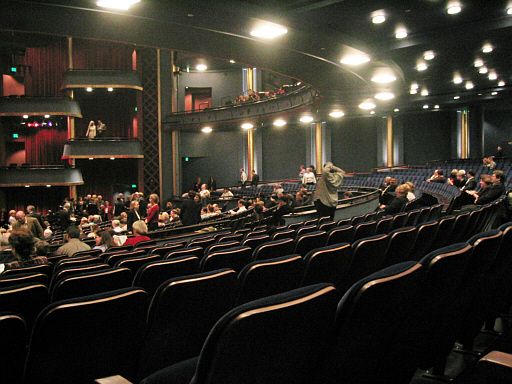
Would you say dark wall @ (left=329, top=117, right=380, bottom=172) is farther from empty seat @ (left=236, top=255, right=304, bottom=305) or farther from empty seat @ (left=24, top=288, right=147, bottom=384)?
empty seat @ (left=24, top=288, right=147, bottom=384)

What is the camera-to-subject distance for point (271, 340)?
4.05 ft

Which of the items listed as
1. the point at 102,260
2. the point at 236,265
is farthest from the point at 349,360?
the point at 102,260

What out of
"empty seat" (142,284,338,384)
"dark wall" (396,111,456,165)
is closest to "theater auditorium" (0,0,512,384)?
"empty seat" (142,284,338,384)

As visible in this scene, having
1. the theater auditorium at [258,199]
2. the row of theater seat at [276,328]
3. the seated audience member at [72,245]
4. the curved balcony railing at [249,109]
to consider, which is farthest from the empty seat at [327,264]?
the curved balcony railing at [249,109]

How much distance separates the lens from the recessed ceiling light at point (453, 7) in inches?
314

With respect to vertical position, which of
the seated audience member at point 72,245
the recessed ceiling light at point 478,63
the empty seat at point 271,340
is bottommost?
the seated audience member at point 72,245

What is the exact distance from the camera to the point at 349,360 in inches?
59.4

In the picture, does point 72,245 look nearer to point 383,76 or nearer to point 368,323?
point 368,323

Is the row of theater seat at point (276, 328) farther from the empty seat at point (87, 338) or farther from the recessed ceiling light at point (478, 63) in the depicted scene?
the recessed ceiling light at point (478, 63)

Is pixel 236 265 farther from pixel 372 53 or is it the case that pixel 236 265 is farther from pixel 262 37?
pixel 372 53

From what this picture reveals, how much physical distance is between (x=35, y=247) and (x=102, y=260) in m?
1.32

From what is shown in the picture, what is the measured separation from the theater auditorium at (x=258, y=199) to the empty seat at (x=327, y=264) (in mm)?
18

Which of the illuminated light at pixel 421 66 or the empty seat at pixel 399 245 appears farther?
the illuminated light at pixel 421 66

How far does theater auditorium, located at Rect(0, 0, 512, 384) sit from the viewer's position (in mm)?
1579
